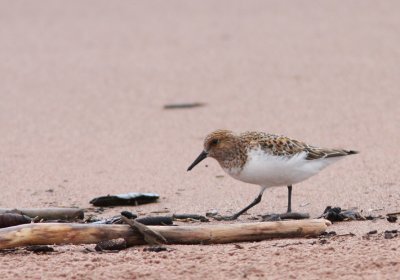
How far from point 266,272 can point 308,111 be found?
4765 millimetres

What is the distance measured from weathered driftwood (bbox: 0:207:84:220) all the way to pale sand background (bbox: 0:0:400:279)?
41 cm

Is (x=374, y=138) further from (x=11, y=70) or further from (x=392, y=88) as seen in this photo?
(x=11, y=70)

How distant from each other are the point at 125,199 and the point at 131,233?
4.88 feet

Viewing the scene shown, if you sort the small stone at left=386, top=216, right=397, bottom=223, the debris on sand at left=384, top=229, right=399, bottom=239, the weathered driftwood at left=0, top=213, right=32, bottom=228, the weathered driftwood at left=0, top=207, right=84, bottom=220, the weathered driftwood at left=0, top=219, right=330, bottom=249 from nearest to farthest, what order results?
the weathered driftwood at left=0, top=219, right=330, bottom=249
the debris on sand at left=384, top=229, right=399, bottom=239
the weathered driftwood at left=0, top=213, right=32, bottom=228
the small stone at left=386, top=216, right=397, bottom=223
the weathered driftwood at left=0, top=207, right=84, bottom=220

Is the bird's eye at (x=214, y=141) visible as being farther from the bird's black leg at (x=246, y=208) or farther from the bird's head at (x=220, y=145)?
the bird's black leg at (x=246, y=208)

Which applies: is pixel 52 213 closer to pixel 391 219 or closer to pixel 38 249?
pixel 38 249

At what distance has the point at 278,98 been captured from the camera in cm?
1001

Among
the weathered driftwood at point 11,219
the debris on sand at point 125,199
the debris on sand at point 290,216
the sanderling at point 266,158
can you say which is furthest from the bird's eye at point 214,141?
the weathered driftwood at point 11,219

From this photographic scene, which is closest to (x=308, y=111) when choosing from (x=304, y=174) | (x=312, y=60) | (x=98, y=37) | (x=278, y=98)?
(x=278, y=98)

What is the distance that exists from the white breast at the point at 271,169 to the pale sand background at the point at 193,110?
0.33 m

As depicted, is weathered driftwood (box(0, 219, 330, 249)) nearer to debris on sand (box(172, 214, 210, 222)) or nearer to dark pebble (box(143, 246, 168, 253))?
dark pebble (box(143, 246, 168, 253))

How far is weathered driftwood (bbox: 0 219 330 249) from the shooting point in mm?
5422

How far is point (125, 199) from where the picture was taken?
276 inches

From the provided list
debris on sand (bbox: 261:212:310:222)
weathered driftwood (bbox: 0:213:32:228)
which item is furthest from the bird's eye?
weathered driftwood (bbox: 0:213:32:228)
